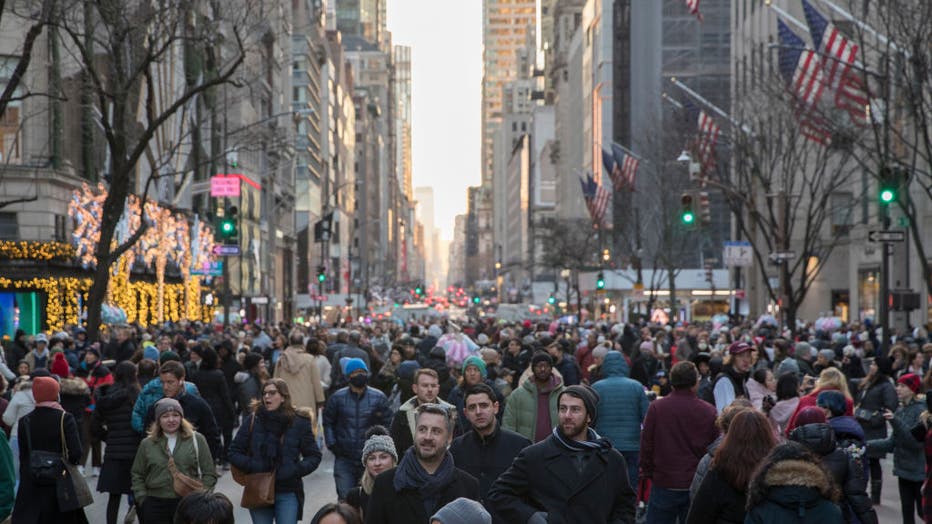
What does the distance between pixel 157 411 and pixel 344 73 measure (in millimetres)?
154748

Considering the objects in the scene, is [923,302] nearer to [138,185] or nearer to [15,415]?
[138,185]

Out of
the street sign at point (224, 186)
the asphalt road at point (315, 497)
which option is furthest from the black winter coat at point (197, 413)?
the street sign at point (224, 186)

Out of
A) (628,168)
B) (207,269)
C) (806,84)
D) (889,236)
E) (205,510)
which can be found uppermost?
(806,84)

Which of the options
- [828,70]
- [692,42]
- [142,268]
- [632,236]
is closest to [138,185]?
[142,268]

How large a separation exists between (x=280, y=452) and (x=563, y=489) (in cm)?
387

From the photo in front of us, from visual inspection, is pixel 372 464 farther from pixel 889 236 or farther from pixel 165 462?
pixel 889 236

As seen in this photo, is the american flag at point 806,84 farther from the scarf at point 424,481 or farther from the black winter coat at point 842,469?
the scarf at point 424,481

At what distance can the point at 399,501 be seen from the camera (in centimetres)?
706

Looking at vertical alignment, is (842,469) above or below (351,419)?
Result: above

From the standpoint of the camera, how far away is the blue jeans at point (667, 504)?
1046 cm

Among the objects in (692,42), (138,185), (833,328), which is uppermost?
(692,42)

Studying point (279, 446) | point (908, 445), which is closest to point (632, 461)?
point (908, 445)

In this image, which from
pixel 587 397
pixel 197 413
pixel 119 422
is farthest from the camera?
pixel 119 422

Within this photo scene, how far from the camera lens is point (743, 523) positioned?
722 cm
